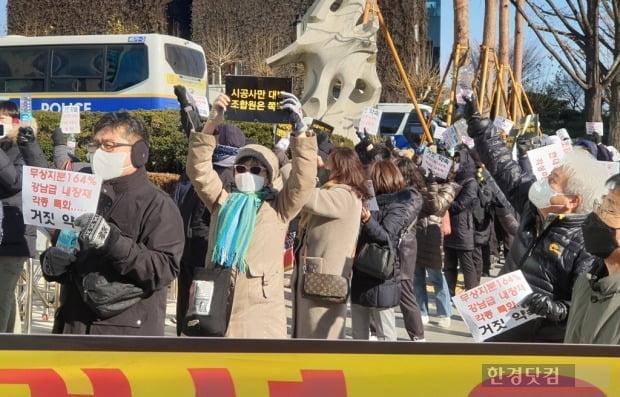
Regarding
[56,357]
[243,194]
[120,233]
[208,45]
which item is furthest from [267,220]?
[208,45]

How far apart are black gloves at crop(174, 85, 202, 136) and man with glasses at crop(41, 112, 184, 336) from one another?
683 millimetres

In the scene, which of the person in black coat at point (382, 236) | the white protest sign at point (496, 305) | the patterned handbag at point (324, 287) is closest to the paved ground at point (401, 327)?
the person in black coat at point (382, 236)

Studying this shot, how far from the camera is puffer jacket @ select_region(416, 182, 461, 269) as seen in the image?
320 inches

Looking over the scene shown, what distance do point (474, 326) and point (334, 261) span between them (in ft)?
5.26

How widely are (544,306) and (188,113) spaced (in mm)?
2104

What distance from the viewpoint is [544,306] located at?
377 cm

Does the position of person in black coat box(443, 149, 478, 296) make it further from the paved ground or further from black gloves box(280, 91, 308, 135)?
black gloves box(280, 91, 308, 135)

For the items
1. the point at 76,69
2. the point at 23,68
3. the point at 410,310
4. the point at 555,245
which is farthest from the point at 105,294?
the point at 23,68

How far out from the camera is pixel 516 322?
151 inches

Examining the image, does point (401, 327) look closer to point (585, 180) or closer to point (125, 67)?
point (585, 180)

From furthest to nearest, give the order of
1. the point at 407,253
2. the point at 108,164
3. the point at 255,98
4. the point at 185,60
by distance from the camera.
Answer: the point at 185,60 < the point at 255,98 < the point at 407,253 < the point at 108,164

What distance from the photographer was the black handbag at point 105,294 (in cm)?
355

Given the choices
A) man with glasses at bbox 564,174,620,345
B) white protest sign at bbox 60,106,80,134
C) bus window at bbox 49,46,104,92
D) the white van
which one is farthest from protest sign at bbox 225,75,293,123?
the white van

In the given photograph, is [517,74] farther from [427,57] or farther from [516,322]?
[516,322]
